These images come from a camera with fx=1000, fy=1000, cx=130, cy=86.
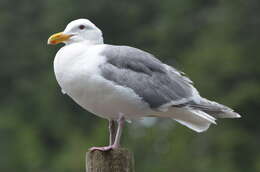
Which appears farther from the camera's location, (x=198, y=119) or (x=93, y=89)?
(x=198, y=119)

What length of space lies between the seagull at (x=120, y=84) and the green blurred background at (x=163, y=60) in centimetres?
720

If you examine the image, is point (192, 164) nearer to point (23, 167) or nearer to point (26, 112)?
point (23, 167)

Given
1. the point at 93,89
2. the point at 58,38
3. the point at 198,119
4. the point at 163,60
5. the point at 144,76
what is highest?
the point at 163,60

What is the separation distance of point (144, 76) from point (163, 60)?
40.9ft

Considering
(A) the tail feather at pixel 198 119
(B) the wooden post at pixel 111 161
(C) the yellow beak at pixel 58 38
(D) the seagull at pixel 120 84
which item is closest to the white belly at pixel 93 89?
(D) the seagull at pixel 120 84

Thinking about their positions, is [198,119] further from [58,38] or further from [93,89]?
[58,38]

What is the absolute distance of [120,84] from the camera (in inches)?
263

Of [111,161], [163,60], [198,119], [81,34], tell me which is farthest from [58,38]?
[163,60]

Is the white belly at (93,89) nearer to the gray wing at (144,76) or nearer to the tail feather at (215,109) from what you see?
the gray wing at (144,76)

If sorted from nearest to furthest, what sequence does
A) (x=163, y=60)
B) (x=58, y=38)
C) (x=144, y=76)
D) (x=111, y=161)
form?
(x=111, y=161), (x=144, y=76), (x=58, y=38), (x=163, y=60)

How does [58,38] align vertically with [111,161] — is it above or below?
above

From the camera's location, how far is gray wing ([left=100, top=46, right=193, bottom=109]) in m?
6.72

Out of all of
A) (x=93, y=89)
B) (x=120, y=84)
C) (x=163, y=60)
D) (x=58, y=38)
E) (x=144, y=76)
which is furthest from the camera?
(x=163, y=60)

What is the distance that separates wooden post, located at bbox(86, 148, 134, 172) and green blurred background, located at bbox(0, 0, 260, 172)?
8066mm
